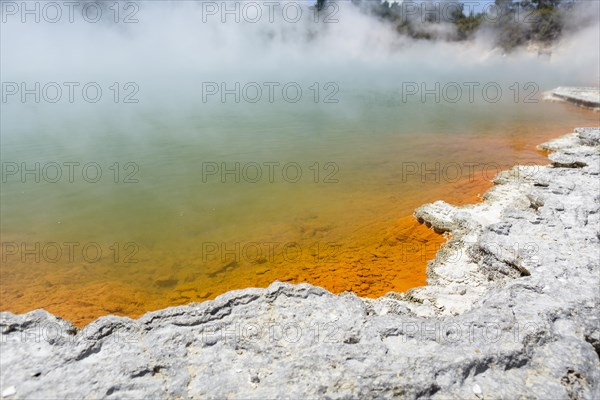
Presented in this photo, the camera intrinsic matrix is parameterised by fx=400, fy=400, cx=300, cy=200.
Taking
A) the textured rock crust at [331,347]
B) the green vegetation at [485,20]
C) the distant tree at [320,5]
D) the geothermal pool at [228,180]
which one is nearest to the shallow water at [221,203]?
the geothermal pool at [228,180]

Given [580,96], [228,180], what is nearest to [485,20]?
[580,96]

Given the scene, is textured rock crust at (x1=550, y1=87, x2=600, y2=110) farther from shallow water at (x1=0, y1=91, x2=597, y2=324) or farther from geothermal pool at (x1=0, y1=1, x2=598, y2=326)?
shallow water at (x1=0, y1=91, x2=597, y2=324)

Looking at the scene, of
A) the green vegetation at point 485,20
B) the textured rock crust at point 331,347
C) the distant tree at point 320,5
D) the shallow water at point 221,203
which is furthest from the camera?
the distant tree at point 320,5

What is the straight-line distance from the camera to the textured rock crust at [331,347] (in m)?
2.55

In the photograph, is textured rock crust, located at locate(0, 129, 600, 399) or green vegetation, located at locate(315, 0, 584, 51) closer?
textured rock crust, located at locate(0, 129, 600, 399)

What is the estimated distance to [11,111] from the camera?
1343 centimetres

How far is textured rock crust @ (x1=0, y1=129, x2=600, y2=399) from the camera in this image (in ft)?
8.37

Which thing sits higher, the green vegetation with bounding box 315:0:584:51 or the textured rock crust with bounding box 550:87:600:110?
the green vegetation with bounding box 315:0:584:51

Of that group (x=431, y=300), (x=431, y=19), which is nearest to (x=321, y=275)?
(x=431, y=300)

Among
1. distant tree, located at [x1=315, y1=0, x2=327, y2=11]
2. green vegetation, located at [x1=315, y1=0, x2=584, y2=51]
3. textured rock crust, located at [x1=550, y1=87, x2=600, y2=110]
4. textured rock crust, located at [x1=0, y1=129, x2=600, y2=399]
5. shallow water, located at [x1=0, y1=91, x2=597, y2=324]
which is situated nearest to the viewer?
textured rock crust, located at [x1=0, y1=129, x2=600, y2=399]

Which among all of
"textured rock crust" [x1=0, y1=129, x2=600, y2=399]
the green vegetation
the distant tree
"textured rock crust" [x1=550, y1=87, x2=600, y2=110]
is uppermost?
the distant tree

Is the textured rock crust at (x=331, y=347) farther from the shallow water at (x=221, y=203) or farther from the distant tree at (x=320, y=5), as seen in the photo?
the distant tree at (x=320, y=5)

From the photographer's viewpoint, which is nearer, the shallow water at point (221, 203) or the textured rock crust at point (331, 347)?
the textured rock crust at point (331, 347)

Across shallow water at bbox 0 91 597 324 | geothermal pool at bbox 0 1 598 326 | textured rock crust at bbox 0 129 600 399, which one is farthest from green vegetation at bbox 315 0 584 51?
textured rock crust at bbox 0 129 600 399
